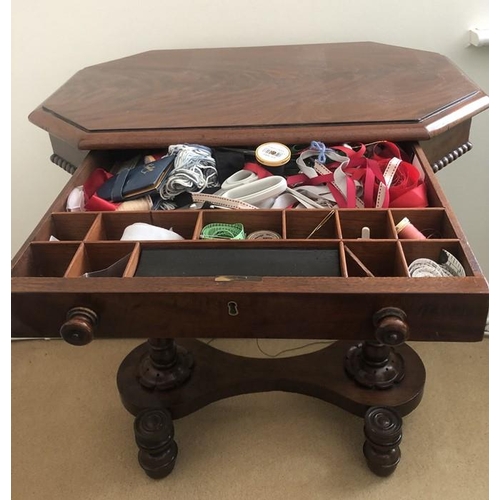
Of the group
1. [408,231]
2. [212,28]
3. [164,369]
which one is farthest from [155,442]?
[212,28]

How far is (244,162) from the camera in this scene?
3.09 feet

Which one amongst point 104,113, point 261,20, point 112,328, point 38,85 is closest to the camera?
point 112,328

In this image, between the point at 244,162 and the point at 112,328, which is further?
the point at 244,162

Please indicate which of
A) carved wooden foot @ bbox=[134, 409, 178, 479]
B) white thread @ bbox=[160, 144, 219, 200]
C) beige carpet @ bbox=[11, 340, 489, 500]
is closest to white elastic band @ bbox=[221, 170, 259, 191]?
white thread @ bbox=[160, 144, 219, 200]

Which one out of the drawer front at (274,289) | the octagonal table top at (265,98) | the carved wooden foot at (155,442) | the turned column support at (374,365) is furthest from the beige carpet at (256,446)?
the octagonal table top at (265,98)

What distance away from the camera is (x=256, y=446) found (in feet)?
4.04

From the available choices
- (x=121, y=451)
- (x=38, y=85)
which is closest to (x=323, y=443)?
(x=121, y=451)

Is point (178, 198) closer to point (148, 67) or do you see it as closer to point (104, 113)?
point (104, 113)

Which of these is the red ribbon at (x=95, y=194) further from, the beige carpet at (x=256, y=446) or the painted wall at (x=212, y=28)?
the beige carpet at (x=256, y=446)

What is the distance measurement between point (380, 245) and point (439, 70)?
1.73 feet

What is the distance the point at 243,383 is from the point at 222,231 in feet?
1.58

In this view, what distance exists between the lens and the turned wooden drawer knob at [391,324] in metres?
0.65

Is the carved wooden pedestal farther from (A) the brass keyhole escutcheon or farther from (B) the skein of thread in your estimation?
(A) the brass keyhole escutcheon

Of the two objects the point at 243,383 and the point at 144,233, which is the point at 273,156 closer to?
the point at 144,233
